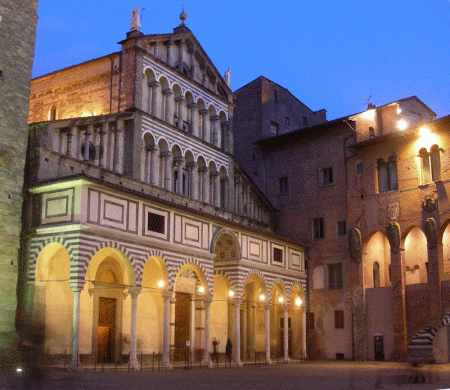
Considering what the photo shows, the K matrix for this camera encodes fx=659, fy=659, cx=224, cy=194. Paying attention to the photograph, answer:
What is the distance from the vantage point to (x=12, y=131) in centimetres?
2289

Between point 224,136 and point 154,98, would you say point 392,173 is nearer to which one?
point 224,136

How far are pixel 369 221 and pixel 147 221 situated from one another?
13.8 meters

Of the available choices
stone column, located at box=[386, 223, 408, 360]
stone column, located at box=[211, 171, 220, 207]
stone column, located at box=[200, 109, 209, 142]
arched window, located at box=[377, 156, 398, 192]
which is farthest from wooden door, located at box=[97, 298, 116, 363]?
arched window, located at box=[377, 156, 398, 192]

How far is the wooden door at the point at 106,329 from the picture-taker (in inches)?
1022

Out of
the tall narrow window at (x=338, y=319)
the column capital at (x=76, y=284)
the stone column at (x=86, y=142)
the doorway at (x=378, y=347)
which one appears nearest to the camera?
the column capital at (x=76, y=284)

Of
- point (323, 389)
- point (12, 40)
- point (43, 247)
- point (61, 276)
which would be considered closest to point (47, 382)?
point (323, 389)

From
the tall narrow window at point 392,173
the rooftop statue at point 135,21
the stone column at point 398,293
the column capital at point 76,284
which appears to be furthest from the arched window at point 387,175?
the column capital at point 76,284

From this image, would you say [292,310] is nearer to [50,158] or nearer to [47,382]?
[50,158]

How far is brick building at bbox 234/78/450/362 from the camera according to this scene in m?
31.2

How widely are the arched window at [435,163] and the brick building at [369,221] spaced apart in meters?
0.05

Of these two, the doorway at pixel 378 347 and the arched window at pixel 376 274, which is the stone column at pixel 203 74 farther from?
the doorway at pixel 378 347

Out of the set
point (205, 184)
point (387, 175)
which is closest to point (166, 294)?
point (205, 184)

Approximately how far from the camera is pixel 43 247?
73.7 ft

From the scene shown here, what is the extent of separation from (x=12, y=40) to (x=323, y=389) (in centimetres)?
1605
